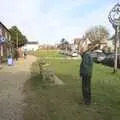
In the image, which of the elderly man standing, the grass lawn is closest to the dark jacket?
the elderly man standing

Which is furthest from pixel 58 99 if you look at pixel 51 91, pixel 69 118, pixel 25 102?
pixel 69 118

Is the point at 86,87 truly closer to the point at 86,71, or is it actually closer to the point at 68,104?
the point at 86,71

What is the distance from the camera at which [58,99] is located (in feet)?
46.0

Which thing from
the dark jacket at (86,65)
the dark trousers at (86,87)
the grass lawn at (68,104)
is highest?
the dark jacket at (86,65)

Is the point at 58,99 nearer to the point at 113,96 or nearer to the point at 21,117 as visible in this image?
the point at 113,96

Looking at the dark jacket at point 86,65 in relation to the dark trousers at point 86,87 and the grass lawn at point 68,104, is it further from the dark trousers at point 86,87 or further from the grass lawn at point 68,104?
the grass lawn at point 68,104

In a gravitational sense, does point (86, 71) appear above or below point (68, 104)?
above

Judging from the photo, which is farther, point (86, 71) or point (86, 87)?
point (86, 87)

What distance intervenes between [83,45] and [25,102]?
2708 mm

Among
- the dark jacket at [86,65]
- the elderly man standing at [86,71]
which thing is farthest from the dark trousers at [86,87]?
the dark jacket at [86,65]

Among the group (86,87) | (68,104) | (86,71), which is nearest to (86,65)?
(86,71)

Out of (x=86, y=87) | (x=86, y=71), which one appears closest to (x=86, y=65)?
(x=86, y=71)

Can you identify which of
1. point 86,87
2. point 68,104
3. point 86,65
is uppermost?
point 86,65

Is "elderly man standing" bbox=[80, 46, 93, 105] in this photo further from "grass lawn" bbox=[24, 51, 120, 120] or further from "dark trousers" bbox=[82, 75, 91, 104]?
"grass lawn" bbox=[24, 51, 120, 120]
